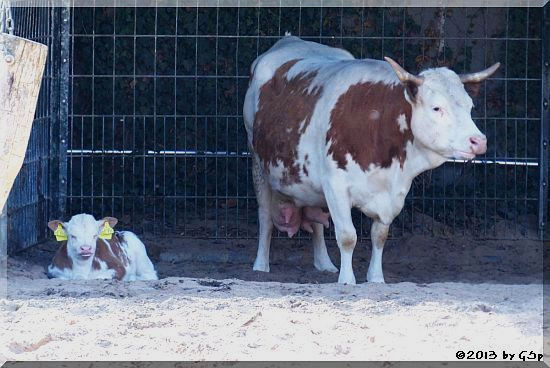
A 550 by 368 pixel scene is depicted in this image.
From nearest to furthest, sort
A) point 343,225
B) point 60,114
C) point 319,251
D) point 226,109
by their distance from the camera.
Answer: point 343,225 < point 319,251 < point 60,114 < point 226,109

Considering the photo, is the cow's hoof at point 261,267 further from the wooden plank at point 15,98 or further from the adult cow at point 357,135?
the wooden plank at point 15,98

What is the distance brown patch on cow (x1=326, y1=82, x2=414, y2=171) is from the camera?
982 cm

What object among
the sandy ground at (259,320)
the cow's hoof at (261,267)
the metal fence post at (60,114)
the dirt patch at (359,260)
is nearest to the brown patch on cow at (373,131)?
the dirt patch at (359,260)

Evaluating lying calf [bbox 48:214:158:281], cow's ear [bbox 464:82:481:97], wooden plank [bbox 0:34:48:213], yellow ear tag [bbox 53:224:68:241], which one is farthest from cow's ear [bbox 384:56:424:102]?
wooden plank [bbox 0:34:48:213]

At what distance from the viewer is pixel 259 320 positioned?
727cm

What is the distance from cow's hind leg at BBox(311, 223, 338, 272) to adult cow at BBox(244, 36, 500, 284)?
0.12m

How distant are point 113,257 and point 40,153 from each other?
5.43ft

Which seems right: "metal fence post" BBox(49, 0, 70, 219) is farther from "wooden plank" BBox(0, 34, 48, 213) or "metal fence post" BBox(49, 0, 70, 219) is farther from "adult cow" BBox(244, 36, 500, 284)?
"wooden plank" BBox(0, 34, 48, 213)

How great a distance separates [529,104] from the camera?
13.0 m

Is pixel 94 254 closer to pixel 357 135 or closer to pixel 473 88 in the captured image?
pixel 357 135

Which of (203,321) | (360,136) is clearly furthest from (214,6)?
(203,321)

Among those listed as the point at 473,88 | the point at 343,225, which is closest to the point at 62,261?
the point at 343,225

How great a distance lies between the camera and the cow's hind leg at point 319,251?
446 inches

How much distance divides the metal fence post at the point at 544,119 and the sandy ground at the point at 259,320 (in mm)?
3787
